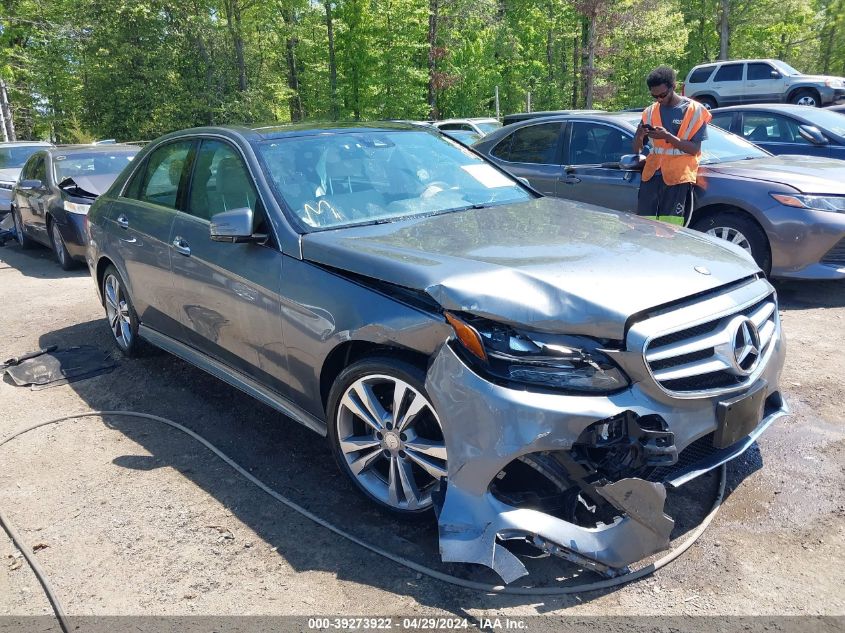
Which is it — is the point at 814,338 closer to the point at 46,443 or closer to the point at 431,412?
the point at 431,412

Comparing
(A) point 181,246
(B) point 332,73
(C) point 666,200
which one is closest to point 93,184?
(A) point 181,246

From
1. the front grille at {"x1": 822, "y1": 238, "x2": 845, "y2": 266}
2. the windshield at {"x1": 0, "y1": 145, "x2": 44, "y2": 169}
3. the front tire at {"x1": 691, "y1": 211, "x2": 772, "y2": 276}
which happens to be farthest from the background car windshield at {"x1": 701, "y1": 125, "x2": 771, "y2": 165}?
the windshield at {"x1": 0, "y1": 145, "x2": 44, "y2": 169}

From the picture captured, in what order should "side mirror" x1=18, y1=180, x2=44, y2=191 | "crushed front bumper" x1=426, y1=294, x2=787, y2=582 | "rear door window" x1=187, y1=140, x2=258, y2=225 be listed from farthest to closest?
"side mirror" x1=18, y1=180, x2=44, y2=191 → "rear door window" x1=187, y1=140, x2=258, y2=225 → "crushed front bumper" x1=426, y1=294, x2=787, y2=582

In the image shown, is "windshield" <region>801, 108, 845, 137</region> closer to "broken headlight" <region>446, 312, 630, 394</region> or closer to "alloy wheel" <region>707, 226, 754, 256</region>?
"alloy wheel" <region>707, 226, 754, 256</region>

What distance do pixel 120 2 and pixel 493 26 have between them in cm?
1800

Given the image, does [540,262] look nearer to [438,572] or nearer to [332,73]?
[438,572]

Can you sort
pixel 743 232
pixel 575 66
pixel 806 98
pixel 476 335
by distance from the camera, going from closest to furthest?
pixel 476 335 < pixel 743 232 < pixel 806 98 < pixel 575 66

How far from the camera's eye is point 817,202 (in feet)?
19.5

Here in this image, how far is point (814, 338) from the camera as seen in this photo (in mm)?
5219

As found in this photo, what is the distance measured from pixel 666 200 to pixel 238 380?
403cm

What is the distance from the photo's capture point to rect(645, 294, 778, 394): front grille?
104 inches

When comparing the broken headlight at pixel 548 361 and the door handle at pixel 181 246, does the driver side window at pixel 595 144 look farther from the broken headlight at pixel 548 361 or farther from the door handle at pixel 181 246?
the broken headlight at pixel 548 361

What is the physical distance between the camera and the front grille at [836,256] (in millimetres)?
5898

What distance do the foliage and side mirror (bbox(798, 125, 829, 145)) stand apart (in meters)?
20.7
